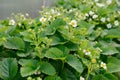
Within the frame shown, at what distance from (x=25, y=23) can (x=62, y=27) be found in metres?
0.31

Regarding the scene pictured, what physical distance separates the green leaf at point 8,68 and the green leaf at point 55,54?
0.15m

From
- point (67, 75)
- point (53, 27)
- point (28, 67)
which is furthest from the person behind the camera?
point (53, 27)

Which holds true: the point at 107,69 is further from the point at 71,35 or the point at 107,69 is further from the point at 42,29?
the point at 42,29

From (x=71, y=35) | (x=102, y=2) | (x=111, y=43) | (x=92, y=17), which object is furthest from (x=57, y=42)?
(x=102, y=2)

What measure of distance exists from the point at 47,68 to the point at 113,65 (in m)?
0.41

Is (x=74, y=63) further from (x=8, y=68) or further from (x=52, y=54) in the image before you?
(x=8, y=68)

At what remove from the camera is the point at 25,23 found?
6.61 ft

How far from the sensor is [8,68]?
1599mm

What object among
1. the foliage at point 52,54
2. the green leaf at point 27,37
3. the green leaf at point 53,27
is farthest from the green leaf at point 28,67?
the green leaf at point 53,27

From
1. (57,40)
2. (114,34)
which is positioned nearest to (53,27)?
(57,40)

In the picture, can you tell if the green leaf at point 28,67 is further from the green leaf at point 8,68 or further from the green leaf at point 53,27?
the green leaf at point 53,27

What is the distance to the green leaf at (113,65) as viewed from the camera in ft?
5.93

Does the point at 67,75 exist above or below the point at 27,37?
below

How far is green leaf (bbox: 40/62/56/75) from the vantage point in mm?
1573
